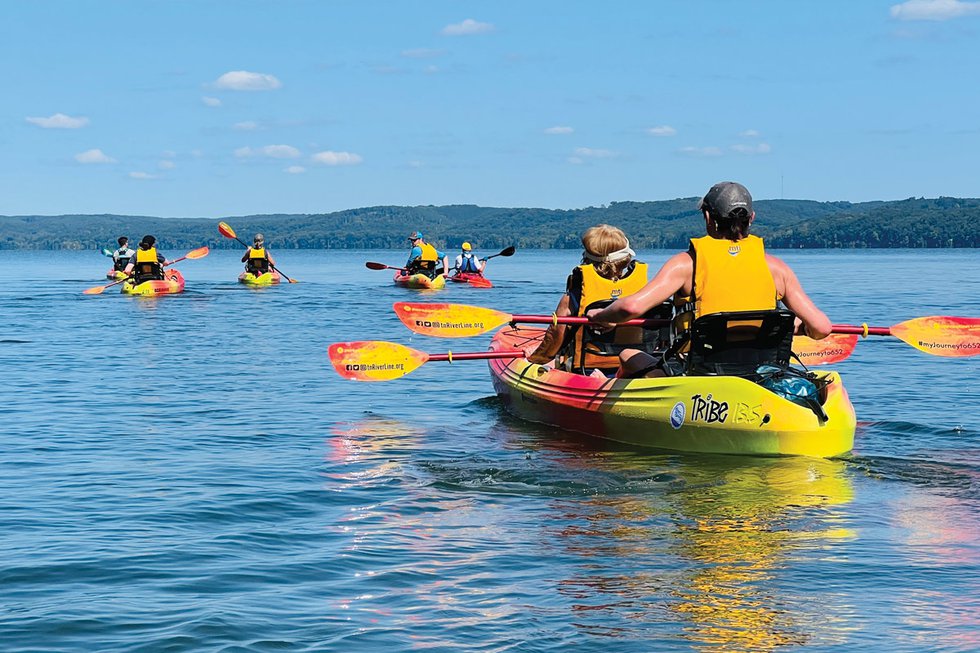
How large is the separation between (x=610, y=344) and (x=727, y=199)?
8.59 ft

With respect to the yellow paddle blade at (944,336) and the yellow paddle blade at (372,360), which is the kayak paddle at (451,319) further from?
the yellow paddle blade at (944,336)

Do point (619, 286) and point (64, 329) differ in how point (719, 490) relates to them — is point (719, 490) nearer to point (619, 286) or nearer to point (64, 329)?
point (619, 286)

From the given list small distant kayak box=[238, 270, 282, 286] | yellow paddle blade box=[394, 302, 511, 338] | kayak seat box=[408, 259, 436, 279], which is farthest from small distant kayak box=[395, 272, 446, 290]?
yellow paddle blade box=[394, 302, 511, 338]

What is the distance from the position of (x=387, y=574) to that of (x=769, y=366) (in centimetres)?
396

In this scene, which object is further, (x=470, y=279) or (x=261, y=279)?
(x=470, y=279)

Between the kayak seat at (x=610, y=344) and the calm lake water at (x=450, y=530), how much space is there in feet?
2.21

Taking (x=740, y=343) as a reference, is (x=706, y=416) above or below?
below

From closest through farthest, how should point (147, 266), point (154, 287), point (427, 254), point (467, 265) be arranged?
point (147, 266) → point (154, 287) → point (427, 254) → point (467, 265)

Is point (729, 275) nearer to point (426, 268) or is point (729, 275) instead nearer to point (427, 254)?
point (427, 254)

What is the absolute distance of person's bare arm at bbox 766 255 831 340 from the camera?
9.32m

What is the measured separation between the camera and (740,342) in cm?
946

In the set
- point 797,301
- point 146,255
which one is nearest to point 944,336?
point 797,301

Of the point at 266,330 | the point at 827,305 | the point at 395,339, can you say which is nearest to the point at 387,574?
the point at 395,339

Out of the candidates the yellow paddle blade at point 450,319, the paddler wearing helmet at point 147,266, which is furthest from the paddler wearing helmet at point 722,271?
the paddler wearing helmet at point 147,266
